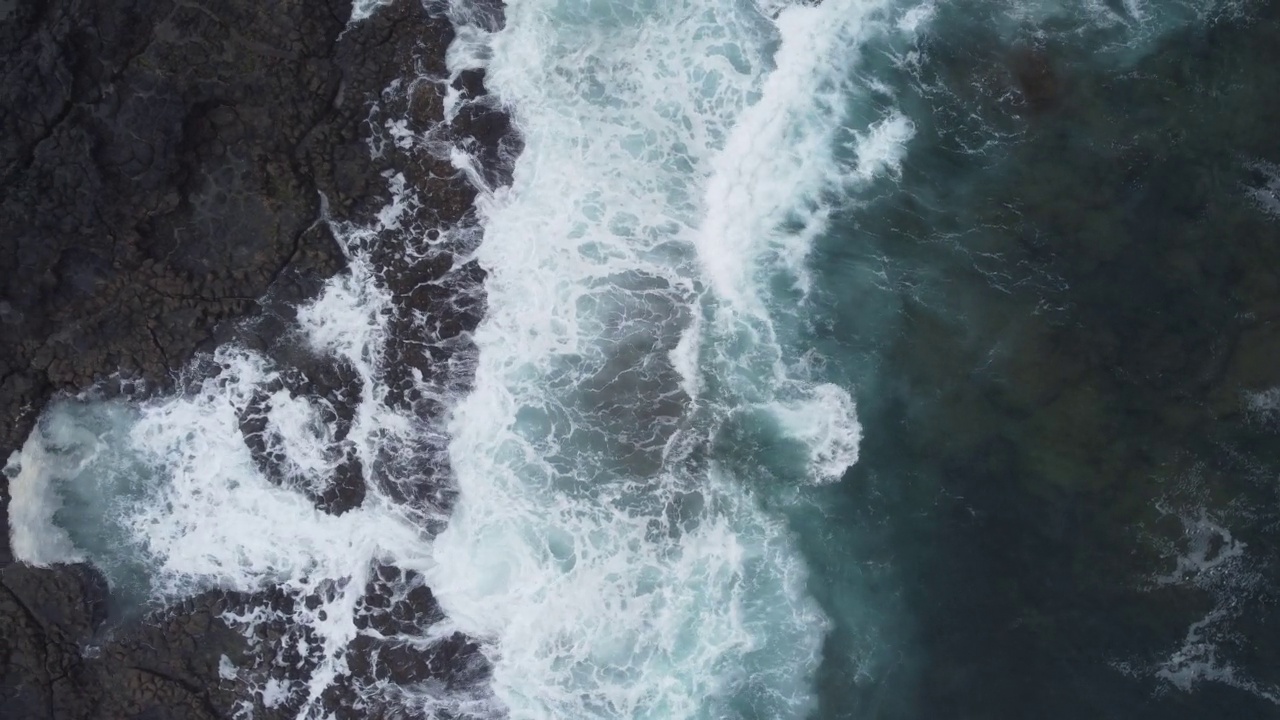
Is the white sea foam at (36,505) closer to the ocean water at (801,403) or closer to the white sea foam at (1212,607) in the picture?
the ocean water at (801,403)

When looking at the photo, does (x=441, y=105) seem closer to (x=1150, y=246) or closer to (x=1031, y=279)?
(x=1031, y=279)

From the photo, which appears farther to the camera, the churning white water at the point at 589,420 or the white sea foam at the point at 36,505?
the white sea foam at the point at 36,505

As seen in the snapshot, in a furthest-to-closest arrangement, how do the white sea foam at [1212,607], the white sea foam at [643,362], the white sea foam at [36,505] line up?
the white sea foam at [36,505]
the white sea foam at [643,362]
the white sea foam at [1212,607]

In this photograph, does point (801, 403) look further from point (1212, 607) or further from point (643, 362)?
point (1212, 607)

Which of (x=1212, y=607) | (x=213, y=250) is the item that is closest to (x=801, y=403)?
(x=1212, y=607)

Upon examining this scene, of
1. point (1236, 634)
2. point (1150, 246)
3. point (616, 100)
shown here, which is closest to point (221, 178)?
point (616, 100)

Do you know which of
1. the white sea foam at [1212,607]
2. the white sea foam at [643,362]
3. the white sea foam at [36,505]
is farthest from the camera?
the white sea foam at [36,505]

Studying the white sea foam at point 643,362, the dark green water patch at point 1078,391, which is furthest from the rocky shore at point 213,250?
the dark green water patch at point 1078,391

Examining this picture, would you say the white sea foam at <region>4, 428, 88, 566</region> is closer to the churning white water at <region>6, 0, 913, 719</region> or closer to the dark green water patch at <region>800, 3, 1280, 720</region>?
the churning white water at <region>6, 0, 913, 719</region>

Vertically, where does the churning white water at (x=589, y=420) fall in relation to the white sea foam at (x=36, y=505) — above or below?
above
